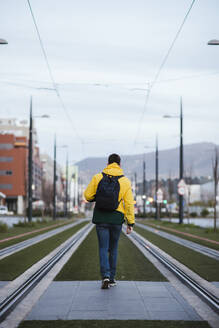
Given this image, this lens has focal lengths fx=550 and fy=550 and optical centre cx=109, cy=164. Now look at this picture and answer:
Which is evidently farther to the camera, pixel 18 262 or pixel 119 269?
pixel 18 262

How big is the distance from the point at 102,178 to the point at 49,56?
16601mm

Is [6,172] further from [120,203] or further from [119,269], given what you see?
[120,203]

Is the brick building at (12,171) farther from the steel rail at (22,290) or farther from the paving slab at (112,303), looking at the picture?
the paving slab at (112,303)

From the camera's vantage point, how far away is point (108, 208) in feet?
27.9

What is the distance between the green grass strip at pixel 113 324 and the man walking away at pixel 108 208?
Result: 2.29m

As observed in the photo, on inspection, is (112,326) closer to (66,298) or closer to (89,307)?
(89,307)

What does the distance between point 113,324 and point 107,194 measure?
2.70m

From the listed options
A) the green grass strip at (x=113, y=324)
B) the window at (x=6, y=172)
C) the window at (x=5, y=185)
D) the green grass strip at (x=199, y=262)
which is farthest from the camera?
the window at (x=6, y=172)

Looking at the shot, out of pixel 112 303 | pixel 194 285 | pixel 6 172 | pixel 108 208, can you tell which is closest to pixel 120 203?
pixel 108 208

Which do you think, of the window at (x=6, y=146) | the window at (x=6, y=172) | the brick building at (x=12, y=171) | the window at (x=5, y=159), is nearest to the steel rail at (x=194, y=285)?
the brick building at (x=12, y=171)

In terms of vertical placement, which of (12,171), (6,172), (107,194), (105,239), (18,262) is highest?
(12,171)

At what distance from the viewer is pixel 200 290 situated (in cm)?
863

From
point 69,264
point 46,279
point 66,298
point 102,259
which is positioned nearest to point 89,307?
point 66,298

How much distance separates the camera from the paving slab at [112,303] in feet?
21.9
